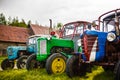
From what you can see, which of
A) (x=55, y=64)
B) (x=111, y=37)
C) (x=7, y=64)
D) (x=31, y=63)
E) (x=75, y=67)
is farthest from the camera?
(x=7, y=64)

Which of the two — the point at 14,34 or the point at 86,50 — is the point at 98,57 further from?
the point at 14,34

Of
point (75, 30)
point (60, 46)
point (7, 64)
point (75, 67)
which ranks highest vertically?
point (75, 30)

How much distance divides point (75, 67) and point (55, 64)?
1460 millimetres

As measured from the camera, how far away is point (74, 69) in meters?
8.83

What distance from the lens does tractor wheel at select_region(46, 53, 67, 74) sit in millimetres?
9898

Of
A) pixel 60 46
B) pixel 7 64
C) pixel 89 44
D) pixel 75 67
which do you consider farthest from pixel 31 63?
pixel 7 64

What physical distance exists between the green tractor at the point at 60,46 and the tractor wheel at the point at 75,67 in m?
1.43

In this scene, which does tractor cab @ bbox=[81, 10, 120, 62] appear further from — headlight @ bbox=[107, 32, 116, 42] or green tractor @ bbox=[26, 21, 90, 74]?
green tractor @ bbox=[26, 21, 90, 74]

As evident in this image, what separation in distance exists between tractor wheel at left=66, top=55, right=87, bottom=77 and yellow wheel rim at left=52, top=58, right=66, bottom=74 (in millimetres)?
1351

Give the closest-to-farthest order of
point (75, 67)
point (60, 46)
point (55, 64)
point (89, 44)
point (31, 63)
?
point (89, 44) < point (75, 67) < point (55, 64) < point (60, 46) < point (31, 63)

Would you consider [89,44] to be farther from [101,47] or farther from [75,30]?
[75,30]

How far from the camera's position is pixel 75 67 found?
8.86 m

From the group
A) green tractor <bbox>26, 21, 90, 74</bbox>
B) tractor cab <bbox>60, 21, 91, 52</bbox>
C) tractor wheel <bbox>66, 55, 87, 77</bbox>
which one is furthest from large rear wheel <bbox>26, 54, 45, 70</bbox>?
tractor wheel <bbox>66, 55, 87, 77</bbox>

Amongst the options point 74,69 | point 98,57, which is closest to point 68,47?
point 74,69
